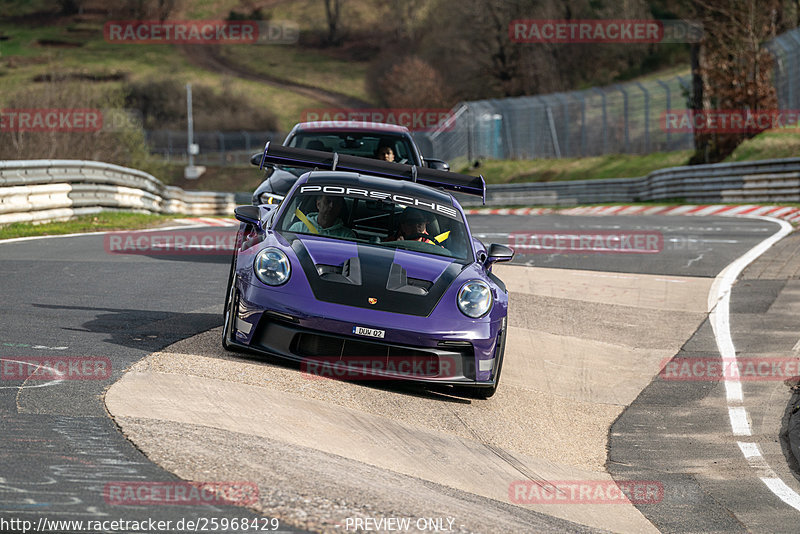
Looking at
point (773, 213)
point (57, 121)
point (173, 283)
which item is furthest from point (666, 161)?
point (173, 283)

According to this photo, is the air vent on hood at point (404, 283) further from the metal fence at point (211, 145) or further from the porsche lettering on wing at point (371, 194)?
the metal fence at point (211, 145)

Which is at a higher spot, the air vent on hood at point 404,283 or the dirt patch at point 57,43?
the dirt patch at point 57,43

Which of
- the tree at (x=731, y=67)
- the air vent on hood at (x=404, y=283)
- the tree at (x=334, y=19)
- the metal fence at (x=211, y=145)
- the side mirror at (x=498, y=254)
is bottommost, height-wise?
the metal fence at (x=211, y=145)

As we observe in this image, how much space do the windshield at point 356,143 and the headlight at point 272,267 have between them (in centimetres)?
571

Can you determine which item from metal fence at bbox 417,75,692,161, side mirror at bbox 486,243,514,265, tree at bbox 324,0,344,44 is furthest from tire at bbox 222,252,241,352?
tree at bbox 324,0,344,44

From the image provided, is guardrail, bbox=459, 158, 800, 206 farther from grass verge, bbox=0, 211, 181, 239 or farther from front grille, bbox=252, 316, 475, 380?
front grille, bbox=252, 316, 475, 380

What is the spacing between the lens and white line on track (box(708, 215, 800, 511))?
668 centimetres

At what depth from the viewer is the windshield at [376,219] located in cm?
829

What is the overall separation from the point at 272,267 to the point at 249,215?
1.11 meters

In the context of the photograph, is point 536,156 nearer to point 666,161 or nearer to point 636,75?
point 666,161

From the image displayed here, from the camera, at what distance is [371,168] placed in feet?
29.9

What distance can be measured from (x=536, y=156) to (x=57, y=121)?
81.7ft

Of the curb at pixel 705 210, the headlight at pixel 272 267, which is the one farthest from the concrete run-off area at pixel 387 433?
the curb at pixel 705 210

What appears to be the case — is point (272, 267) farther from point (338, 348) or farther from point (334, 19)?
point (334, 19)
